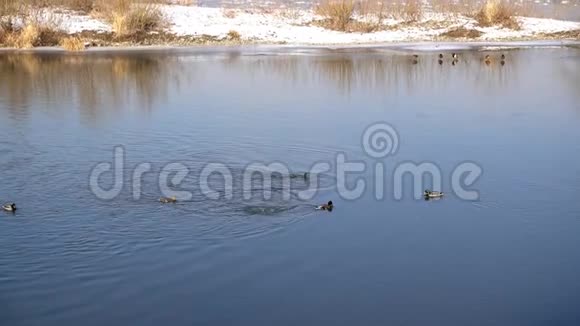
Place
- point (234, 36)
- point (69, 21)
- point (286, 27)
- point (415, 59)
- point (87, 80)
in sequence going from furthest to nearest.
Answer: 1. point (286, 27)
2. point (69, 21)
3. point (234, 36)
4. point (415, 59)
5. point (87, 80)

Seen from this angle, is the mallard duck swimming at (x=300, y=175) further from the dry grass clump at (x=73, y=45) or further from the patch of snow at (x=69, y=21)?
the patch of snow at (x=69, y=21)

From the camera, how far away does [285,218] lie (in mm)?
9805

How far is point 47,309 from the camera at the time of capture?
7.14 m

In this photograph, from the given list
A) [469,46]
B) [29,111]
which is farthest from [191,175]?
[469,46]

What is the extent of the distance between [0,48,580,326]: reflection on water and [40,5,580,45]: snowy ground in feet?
43.1

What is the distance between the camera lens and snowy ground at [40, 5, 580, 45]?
32031 millimetres

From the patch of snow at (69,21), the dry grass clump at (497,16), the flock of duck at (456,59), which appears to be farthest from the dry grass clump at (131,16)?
the dry grass clump at (497,16)

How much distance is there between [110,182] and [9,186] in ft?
4.45

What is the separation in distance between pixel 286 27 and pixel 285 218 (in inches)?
971

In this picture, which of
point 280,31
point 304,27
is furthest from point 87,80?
point 304,27

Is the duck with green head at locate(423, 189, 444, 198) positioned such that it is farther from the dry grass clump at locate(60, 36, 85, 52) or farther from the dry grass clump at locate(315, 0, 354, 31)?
the dry grass clump at locate(315, 0, 354, 31)

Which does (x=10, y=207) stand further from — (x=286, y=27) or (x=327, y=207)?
(x=286, y=27)

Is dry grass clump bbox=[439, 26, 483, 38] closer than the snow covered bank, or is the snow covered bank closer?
the snow covered bank

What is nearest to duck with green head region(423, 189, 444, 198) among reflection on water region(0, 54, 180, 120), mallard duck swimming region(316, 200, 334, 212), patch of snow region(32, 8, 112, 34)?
mallard duck swimming region(316, 200, 334, 212)
